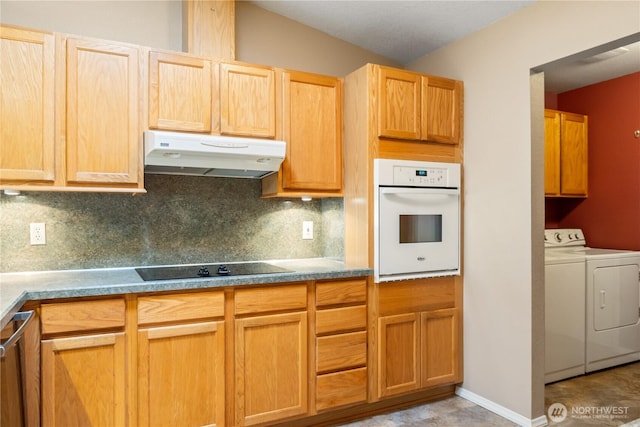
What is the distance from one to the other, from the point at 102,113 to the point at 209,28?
835 millimetres

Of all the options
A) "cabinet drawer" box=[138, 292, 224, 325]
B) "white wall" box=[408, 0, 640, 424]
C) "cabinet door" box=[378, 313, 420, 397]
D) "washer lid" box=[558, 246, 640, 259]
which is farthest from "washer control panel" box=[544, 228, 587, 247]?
"cabinet drawer" box=[138, 292, 224, 325]

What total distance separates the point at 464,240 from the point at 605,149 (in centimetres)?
200

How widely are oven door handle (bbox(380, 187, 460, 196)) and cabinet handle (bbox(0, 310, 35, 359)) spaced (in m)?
1.89

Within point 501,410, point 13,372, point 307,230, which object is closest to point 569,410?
point 501,410

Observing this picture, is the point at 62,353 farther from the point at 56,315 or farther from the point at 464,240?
the point at 464,240

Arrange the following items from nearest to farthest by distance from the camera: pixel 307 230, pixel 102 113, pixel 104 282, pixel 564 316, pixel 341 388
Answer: pixel 104 282
pixel 102 113
pixel 341 388
pixel 307 230
pixel 564 316

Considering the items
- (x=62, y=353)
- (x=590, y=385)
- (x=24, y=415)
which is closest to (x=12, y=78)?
(x=62, y=353)

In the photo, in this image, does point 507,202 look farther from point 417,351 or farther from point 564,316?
point 564,316

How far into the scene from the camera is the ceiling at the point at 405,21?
8.81 feet

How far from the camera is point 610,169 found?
153 inches

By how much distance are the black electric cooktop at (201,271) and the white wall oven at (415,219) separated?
0.67 meters

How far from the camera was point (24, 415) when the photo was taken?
180 centimetres

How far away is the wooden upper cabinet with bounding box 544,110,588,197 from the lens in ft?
12.4

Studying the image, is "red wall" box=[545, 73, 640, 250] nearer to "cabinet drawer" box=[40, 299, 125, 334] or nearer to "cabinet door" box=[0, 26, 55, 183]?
"cabinet drawer" box=[40, 299, 125, 334]
